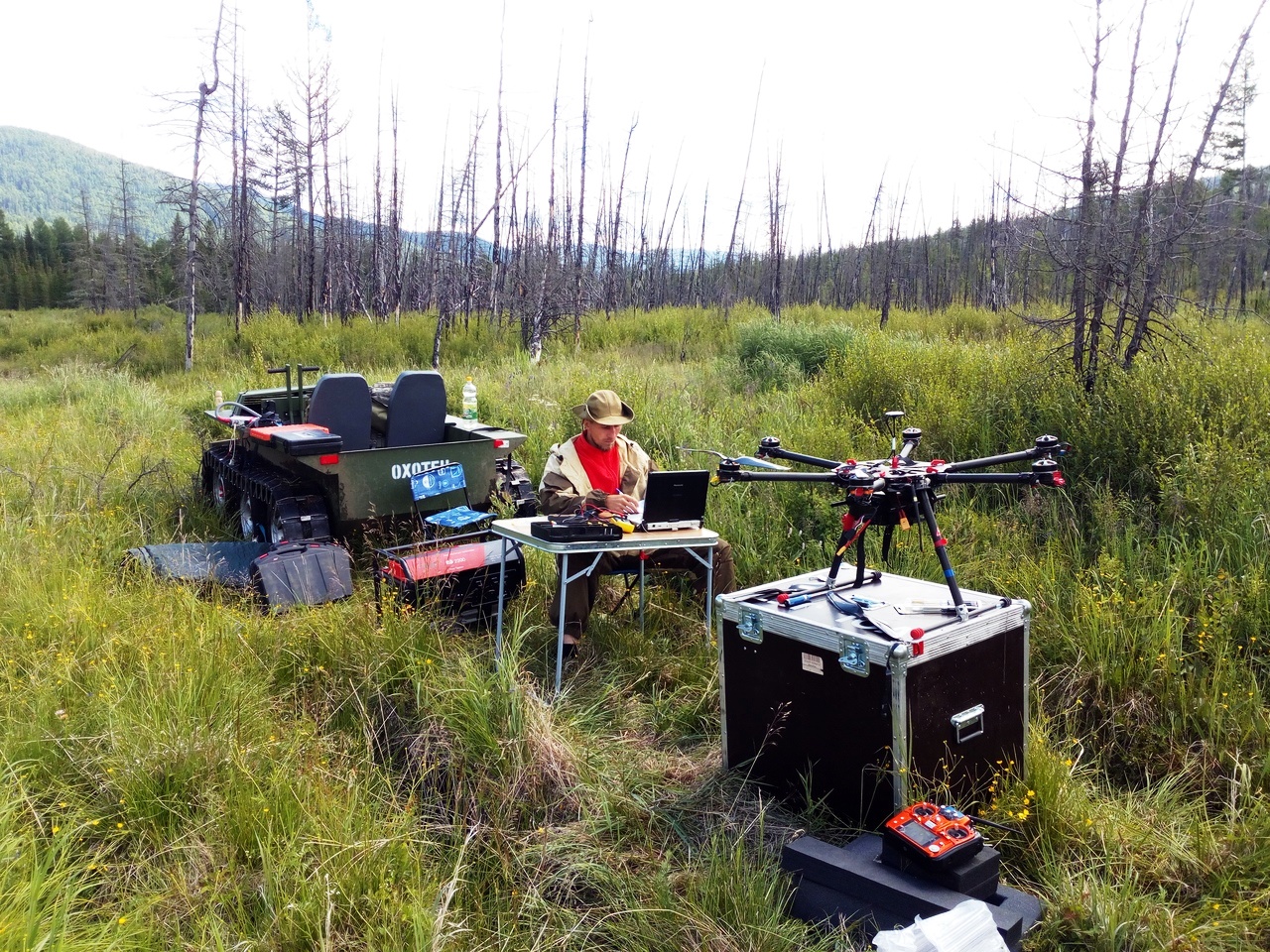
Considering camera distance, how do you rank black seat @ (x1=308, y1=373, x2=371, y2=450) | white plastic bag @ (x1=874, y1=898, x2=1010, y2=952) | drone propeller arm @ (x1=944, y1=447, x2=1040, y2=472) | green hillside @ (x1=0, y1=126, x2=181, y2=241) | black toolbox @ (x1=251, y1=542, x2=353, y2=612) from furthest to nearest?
green hillside @ (x1=0, y1=126, x2=181, y2=241)
black seat @ (x1=308, y1=373, x2=371, y2=450)
black toolbox @ (x1=251, y1=542, x2=353, y2=612)
drone propeller arm @ (x1=944, y1=447, x2=1040, y2=472)
white plastic bag @ (x1=874, y1=898, x2=1010, y2=952)

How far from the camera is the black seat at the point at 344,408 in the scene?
6.07m

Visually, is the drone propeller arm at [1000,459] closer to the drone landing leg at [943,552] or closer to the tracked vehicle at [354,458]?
the drone landing leg at [943,552]

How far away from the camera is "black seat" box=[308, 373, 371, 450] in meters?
6.07

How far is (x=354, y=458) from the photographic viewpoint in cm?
572

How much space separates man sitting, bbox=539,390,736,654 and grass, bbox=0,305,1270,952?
28 centimetres

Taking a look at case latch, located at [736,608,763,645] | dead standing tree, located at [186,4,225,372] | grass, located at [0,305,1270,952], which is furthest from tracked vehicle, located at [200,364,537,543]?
dead standing tree, located at [186,4,225,372]

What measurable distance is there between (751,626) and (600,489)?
196 centimetres

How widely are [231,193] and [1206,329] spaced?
17972 millimetres

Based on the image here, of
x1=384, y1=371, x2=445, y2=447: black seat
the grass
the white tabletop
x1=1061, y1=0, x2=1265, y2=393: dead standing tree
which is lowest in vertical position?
the grass

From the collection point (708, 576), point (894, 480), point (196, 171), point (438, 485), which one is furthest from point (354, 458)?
point (196, 171)

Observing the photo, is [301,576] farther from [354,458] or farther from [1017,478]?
[1017,478]

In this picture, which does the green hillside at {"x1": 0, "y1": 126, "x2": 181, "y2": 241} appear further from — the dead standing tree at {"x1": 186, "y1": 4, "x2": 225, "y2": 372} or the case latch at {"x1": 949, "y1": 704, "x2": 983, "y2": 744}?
the case latch at {"x1": 949, "y1": 704, "x2": 983, "y2": 744}

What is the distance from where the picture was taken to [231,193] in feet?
61.2

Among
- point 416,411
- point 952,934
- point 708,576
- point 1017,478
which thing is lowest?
point 952,934
